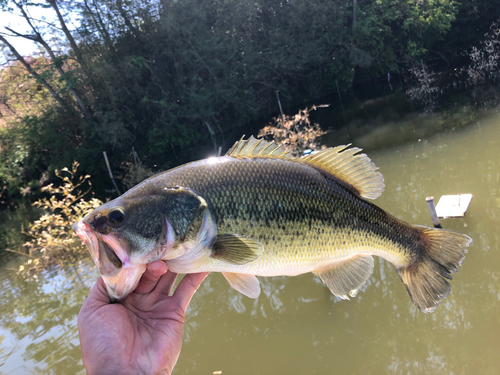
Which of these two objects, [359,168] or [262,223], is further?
[359,168]

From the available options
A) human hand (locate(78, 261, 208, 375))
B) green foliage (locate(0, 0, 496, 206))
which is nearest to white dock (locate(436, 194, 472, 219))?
human hand (locate(78, 261, 208, 375))

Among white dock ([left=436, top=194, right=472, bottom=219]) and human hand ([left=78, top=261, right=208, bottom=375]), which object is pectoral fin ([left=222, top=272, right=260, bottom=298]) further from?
white dock ([left=436, top=194, right=472, bottom=219])

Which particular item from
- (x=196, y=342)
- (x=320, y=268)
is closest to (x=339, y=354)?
(x=196, y=342)

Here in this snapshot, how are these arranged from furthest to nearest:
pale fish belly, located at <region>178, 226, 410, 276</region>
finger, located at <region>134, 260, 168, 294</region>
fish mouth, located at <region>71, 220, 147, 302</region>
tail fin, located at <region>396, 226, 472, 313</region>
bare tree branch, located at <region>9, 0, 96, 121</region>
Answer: bare tree branch, located at <region>9, 0, 96, 121</region>, tail fin, located at <region>396, 226, 472, 313</region>, pale fish belly, located at <region>178, 226, 410, 276</region>, finger, located at <region>134, 260, 168, 294</region>, fish mouth, located at <region>71, 220, 147, 302</region>

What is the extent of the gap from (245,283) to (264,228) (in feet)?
1.17

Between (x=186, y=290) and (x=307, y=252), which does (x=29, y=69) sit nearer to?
(x=186, y=290)

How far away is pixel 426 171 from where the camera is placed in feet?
26.6

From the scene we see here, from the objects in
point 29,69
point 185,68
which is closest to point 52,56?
point 29,69

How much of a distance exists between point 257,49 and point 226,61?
2687 mm

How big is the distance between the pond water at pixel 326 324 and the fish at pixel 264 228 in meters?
2.36

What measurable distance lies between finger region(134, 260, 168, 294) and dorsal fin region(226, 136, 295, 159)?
2.48ft

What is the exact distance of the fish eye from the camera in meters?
1.46

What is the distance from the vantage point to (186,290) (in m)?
1.97

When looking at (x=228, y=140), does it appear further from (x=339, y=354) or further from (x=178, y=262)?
(x=178, y=262)
